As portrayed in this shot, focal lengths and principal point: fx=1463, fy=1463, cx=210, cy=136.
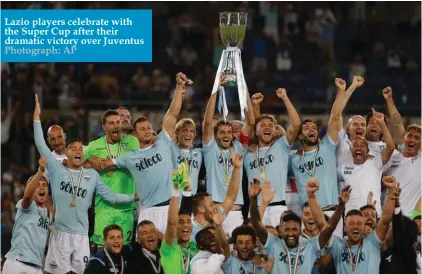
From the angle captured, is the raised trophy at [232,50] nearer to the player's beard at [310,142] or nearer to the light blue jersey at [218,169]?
the light blue jersey at [218,169]

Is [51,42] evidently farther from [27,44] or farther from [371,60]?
[371,60]

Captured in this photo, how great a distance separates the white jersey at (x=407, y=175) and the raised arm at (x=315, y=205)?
67.4 inches

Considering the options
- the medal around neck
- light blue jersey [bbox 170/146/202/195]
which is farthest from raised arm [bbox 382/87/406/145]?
the medal around neck

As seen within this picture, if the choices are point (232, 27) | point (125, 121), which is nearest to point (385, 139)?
point (232, 27)

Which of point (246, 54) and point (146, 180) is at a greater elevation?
point (246, 54)

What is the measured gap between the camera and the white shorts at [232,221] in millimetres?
14570

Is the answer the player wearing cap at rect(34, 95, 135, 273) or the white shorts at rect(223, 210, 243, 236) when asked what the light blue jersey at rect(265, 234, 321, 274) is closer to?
the white shorts at rect(223, 210, 243, 236)

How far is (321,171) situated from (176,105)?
5.37 feet

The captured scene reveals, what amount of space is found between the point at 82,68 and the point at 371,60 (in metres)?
4.43

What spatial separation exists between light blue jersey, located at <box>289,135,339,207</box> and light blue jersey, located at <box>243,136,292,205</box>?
0.48 ft

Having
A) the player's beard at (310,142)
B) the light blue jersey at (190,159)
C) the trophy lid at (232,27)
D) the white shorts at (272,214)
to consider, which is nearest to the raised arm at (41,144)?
the light blue jersey at (190,159)

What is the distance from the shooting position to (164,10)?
22.7 metres

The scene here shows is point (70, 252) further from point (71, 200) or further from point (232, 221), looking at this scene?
point (232, 221)

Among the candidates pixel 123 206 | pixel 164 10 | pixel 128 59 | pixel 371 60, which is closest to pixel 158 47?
pixel 164 10
